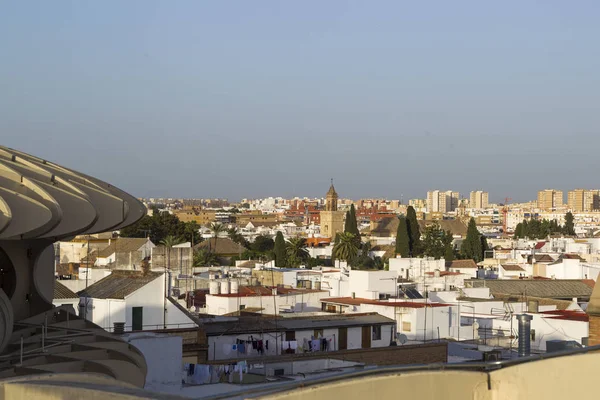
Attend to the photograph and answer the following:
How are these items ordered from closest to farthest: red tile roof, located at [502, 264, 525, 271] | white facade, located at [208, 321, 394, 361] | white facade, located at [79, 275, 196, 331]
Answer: white facade, located at [208, 321, 394, 361]
white facade, located at [79, 275, 196, 331]
red tile roof, located at [502, 264, 525, 271]

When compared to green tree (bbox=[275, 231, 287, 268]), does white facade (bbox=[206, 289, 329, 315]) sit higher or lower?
higher

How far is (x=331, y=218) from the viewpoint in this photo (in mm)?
117750

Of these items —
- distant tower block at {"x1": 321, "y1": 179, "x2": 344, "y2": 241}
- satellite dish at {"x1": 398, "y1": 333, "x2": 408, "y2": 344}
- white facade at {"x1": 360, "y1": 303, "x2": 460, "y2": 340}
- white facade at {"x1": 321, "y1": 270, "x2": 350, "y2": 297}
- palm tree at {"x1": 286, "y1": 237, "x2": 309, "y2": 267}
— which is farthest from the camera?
distant tower block at {"x1": 321, "y1": 179, "x2": 344, "y2": 241}

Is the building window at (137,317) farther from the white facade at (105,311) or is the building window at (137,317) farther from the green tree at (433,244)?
the green tree at (433,244)

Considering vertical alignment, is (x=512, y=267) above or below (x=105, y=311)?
below

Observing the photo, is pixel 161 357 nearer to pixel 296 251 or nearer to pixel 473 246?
pixel 296 251

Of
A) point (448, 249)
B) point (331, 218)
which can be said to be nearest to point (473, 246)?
point (448, 249)

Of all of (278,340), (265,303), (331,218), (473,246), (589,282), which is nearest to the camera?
(278,340)

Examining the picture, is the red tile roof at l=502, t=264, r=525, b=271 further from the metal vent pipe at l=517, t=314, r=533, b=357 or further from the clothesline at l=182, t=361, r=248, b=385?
the metal vent pipe at l=517, t=314, r=533, b=357

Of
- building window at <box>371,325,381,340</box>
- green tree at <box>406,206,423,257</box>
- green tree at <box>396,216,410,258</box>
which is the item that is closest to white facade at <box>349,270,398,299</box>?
building window at <box>371,325,381,340</box>

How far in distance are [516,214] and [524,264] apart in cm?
13692

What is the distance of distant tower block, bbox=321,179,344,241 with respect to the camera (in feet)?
386

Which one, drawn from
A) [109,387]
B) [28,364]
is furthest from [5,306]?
[109,387]

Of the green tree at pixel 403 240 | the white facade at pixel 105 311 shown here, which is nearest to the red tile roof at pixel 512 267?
the green tree at pixel 403 240
